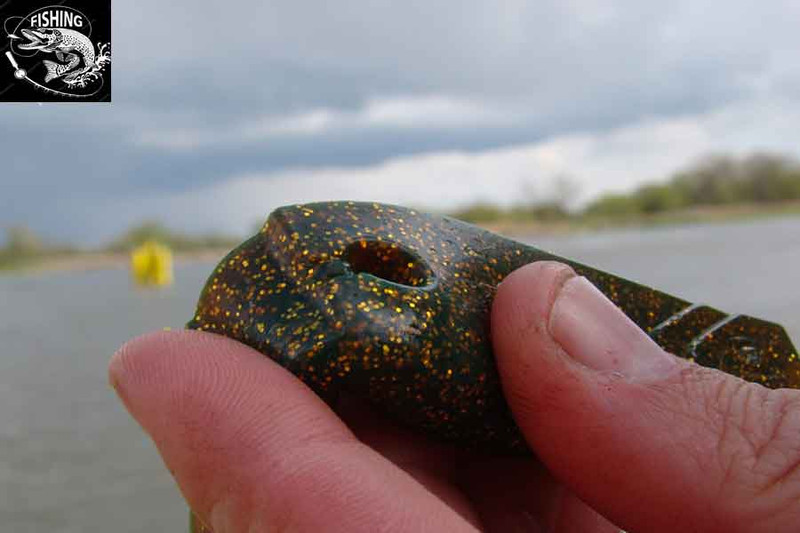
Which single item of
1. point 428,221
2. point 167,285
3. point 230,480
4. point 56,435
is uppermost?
point 428,221

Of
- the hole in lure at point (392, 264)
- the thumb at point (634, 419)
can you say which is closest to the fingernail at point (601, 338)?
the thumb at point (634, 419)

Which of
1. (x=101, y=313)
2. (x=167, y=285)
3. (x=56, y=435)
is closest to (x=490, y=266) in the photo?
(x=56, y=435)

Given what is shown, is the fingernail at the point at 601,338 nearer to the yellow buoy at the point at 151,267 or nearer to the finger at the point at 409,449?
the finger at the point at 409,449

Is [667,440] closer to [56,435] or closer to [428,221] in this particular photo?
[428,221]

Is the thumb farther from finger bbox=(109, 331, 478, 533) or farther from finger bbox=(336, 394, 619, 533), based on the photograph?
finger bbox=(109, 331, 478, 533)

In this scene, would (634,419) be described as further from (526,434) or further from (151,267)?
(151,267)

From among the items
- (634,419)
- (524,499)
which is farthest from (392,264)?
(524,499)
